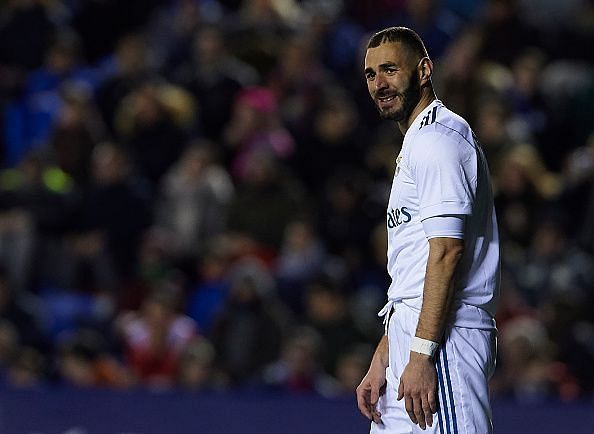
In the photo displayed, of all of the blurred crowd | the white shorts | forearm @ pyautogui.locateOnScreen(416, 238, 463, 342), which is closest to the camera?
forearm @ pyautogui.locateOnScreen(416, 238, 463, 342)

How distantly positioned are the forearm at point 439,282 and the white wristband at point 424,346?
0.02m

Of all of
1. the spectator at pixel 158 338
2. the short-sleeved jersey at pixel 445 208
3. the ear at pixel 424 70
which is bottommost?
the short-sleeved jersey at pixel 445 208

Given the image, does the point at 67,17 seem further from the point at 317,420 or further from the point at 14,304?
the point at 317,420

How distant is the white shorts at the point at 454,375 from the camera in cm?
408

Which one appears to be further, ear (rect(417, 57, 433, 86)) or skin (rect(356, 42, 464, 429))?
ear (rect(417, 57, 433, 86))

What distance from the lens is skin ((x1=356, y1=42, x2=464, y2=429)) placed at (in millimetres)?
3971

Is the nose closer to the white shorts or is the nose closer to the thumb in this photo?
the white shorts

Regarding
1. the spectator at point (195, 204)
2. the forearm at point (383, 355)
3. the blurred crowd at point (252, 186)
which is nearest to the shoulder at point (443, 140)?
the forearm at point (383, 355)

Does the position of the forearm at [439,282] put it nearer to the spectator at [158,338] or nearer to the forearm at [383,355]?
the forearm at [383,355]

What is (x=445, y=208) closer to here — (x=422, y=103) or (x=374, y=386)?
(x=422, y=103)

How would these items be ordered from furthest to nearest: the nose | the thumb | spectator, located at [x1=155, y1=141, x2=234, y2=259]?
spectator, located at [x1=155, y1=141, x2=234, y2=259] → the thumb → the nose

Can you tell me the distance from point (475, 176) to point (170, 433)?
385cm

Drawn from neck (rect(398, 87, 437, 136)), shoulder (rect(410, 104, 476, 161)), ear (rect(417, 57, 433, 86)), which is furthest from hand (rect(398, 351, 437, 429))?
ear (rect(417, 57, 433, 86))

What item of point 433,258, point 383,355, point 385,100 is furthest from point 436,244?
point 383,355
